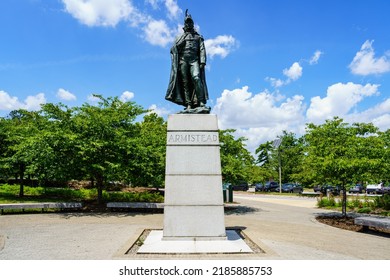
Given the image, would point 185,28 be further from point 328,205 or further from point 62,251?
point 328,205

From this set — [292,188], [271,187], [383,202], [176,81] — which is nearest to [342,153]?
[383,202]

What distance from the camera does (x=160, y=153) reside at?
631 inches

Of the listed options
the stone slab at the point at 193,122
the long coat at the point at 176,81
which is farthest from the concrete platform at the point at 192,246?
the long coat at the point at 176,81

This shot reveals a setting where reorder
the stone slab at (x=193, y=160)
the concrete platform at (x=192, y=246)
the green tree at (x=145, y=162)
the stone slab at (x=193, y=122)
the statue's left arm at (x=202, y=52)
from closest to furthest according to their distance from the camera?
the concrete platform at (x=192, y=246), the stone slab at (x=193, y=160), the stone slab at (x=193, y=122), the statue's left arm at (x=202, y=52), the green tree at (x=145, y=162)

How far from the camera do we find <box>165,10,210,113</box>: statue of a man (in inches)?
374

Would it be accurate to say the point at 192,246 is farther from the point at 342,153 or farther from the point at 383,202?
the point at 383,202

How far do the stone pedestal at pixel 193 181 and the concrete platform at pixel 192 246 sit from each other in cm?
24

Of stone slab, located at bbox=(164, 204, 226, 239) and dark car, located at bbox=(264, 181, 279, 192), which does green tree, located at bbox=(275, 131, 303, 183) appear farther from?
stone slab, located at bbox=(164, 204, 226, 239)

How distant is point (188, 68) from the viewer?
9633 mm

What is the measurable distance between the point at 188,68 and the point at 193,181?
3325mm

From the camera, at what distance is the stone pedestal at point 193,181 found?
8438 mm

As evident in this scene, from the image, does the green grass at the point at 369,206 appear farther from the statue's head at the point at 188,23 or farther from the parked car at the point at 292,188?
the parked car at the point at 292,188

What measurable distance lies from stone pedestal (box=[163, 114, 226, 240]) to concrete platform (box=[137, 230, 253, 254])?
24cm
